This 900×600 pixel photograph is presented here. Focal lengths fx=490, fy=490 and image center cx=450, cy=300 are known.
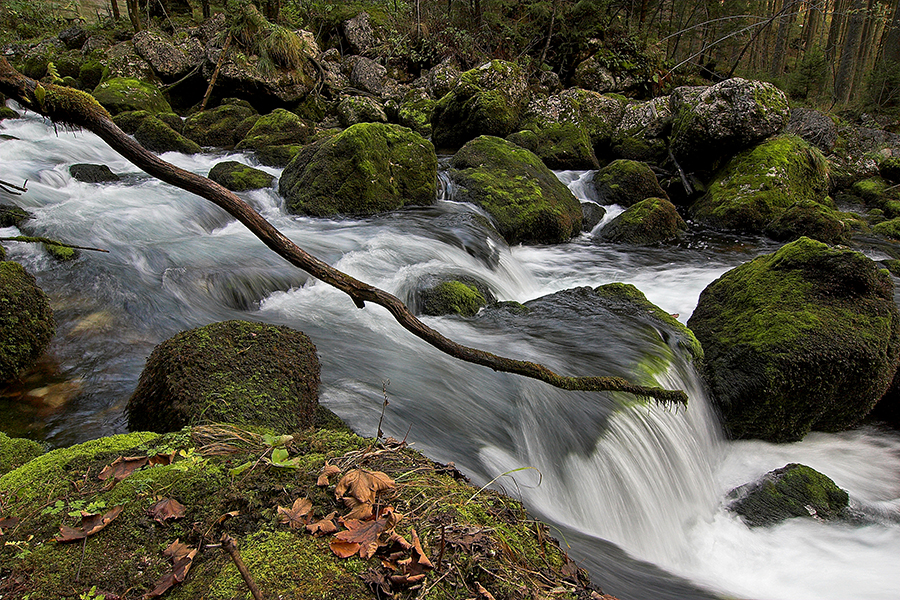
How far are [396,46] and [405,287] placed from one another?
644 inches

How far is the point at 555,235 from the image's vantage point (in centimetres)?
995

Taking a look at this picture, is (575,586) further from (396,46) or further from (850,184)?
(396,46)

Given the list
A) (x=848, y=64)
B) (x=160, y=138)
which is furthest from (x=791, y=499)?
(x=848, y=64)

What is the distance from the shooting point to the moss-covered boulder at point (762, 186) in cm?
1051

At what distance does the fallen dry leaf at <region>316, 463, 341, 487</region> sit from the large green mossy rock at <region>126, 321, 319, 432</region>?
3.53 feet

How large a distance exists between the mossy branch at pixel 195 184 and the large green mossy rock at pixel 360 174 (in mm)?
7004

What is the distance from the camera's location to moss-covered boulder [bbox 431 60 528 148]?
13219mm

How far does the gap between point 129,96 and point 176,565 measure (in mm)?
16813

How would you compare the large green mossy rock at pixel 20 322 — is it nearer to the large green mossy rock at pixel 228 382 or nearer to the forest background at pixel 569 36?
the large green mossy rock at pixel 228 382

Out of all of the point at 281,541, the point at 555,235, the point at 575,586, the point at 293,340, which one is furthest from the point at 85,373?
the point at 555,235

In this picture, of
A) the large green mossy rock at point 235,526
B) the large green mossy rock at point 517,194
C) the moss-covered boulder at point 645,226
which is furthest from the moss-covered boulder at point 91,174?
the moss-covered boulder at point 645,226

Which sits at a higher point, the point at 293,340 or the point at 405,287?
the point at 293,340

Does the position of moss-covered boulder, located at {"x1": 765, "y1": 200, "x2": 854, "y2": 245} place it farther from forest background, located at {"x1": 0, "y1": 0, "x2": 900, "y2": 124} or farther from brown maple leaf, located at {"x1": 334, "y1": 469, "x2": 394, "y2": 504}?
brown maple leaf, located at {"x1": 334, "y1": 469, "x2": 394, "y2": 504}

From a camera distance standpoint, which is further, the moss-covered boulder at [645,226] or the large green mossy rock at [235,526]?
the moss-covered boulder at [645,226]
